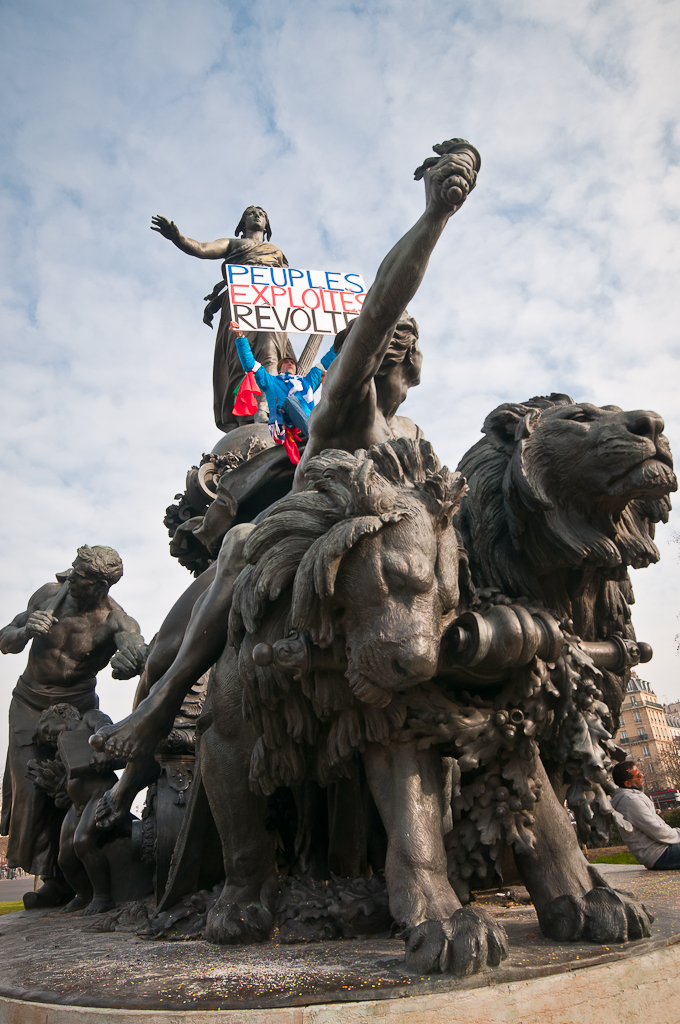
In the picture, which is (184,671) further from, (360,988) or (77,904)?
(77,904)

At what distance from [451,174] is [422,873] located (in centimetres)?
210

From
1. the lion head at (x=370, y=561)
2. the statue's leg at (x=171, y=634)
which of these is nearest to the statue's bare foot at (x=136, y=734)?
the statue's leg at (x=171, y=634)

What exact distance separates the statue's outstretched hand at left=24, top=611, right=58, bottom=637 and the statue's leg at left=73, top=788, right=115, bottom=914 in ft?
5.30

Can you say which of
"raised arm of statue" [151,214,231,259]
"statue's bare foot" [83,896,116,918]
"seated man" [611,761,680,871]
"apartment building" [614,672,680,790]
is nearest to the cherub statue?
"statue's bare foot" [83,896,116,918]

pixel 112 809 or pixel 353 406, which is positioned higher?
pixel 353 406

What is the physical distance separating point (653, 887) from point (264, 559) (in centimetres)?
224

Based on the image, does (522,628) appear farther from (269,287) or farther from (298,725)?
(269,287)

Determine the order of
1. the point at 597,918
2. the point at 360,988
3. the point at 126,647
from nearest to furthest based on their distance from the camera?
the point at 360,988 < the point at 597,918 < the point at 126,647

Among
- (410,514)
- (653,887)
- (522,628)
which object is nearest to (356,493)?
(410,514)

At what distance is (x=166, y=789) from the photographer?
380 centimetres

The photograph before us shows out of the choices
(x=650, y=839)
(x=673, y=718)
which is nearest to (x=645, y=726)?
(x=673, y=718)

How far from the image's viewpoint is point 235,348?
627cm

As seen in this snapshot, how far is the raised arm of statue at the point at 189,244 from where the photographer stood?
705cm

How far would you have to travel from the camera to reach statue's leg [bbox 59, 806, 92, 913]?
4.33 meters
